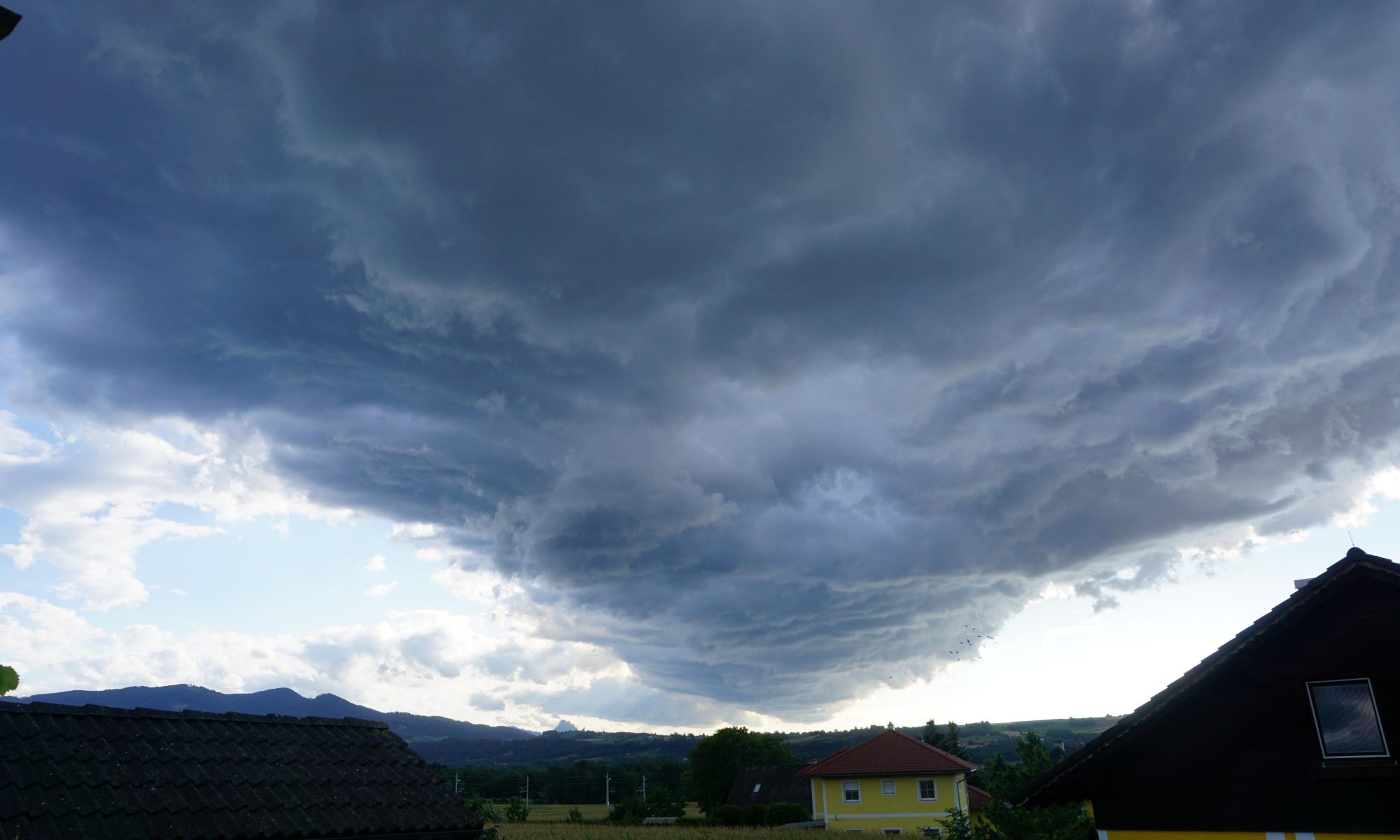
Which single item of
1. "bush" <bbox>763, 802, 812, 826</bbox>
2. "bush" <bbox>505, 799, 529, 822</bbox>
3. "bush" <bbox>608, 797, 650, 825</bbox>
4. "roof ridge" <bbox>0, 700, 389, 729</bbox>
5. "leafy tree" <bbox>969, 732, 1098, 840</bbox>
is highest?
"roof ridge" <bbox>0, 700, 389, 729</bbox>

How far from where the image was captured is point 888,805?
198ft

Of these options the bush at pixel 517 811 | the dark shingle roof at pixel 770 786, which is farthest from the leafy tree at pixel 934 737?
the bush at pixel 517 811

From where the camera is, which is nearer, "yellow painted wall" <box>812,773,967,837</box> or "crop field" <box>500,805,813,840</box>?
"crop field" <box>500,805,813,840</box>

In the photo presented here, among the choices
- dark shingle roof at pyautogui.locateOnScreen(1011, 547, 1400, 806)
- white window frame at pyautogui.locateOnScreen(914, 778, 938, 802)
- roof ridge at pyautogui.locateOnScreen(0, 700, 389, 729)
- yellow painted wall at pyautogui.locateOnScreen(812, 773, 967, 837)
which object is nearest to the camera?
roof ridge at pyautogui.locateOnScreen(0, 700, 389, 729)

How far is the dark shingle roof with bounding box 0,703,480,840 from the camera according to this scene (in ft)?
33.2

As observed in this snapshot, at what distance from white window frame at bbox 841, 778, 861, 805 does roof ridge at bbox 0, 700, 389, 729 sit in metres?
54.2

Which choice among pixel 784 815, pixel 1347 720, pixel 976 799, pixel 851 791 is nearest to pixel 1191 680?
pixel 1347 720

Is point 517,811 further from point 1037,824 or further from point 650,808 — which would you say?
point 1037,824

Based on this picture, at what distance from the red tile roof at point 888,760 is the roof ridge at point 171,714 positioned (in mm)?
53164

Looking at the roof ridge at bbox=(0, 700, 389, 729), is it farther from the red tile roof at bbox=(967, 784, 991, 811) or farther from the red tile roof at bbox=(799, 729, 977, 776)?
the red tile roof at bbox=(967, 784, 991, 811)

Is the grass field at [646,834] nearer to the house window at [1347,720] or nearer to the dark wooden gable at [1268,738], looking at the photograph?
the dark wooden gable at [1268,738]

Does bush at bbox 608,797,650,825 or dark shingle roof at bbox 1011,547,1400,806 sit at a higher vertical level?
dark shingle roof at bbox 1011,547,1400,806

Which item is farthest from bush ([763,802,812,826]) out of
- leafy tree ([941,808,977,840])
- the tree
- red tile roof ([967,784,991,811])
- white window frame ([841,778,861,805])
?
leafy tree ([941,808,977,840])

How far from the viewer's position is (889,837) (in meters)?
49.2
